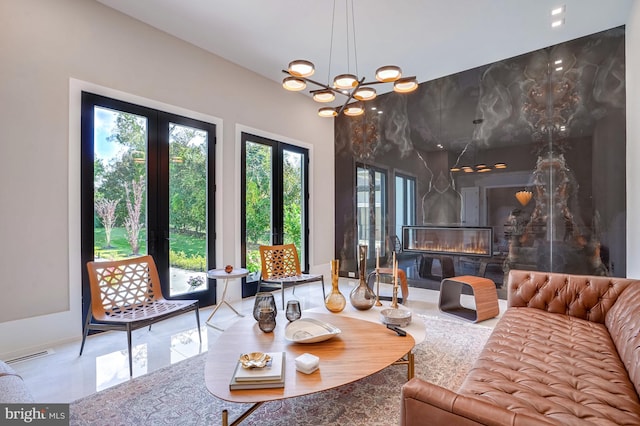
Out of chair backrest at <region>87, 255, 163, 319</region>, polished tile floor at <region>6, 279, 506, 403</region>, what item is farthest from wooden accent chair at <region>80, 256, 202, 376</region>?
polished tile floor at <region>6, 279, 506, 403</region>

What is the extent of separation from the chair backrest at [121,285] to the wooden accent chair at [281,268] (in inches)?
52.3

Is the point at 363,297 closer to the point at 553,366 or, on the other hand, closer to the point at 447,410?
the point at 553,366

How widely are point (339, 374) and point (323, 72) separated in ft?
14.2

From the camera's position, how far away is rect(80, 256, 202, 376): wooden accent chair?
2.50 meters

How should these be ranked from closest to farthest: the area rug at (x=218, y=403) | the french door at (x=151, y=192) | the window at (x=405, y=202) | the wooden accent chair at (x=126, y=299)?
the area rug at (x=218, y=403)
the wooden accent chair at (x=126, y=299)
the french door at (x=151, y=192)
the window at (x=405, y=202)

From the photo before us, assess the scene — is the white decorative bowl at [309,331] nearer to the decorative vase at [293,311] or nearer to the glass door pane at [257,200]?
the decorative vase at [293,311]

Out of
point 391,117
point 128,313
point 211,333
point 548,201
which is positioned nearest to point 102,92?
point 128,313

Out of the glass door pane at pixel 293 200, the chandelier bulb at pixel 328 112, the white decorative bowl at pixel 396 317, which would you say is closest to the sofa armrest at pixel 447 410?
the white decorative bowl at pixel 396 317

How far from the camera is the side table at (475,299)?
3549 mm

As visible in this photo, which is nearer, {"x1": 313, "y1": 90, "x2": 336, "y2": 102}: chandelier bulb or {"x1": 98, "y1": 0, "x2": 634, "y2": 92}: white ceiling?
{"x1": 313, "y1": 90, "x2": 336, "y2": 102}: chandelier bulb

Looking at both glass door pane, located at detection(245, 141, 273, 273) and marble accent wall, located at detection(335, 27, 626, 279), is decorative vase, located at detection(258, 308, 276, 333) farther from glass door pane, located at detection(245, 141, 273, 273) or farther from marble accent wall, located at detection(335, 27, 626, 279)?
marble accent wall, located at detection(335, 27, 626, 279)

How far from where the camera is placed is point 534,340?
77.8 inches

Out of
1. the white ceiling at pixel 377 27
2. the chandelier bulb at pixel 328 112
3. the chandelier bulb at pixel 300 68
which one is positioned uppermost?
the white ceiling at pixel 377 27

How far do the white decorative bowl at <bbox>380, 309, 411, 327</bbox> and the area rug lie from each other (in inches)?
13.9
